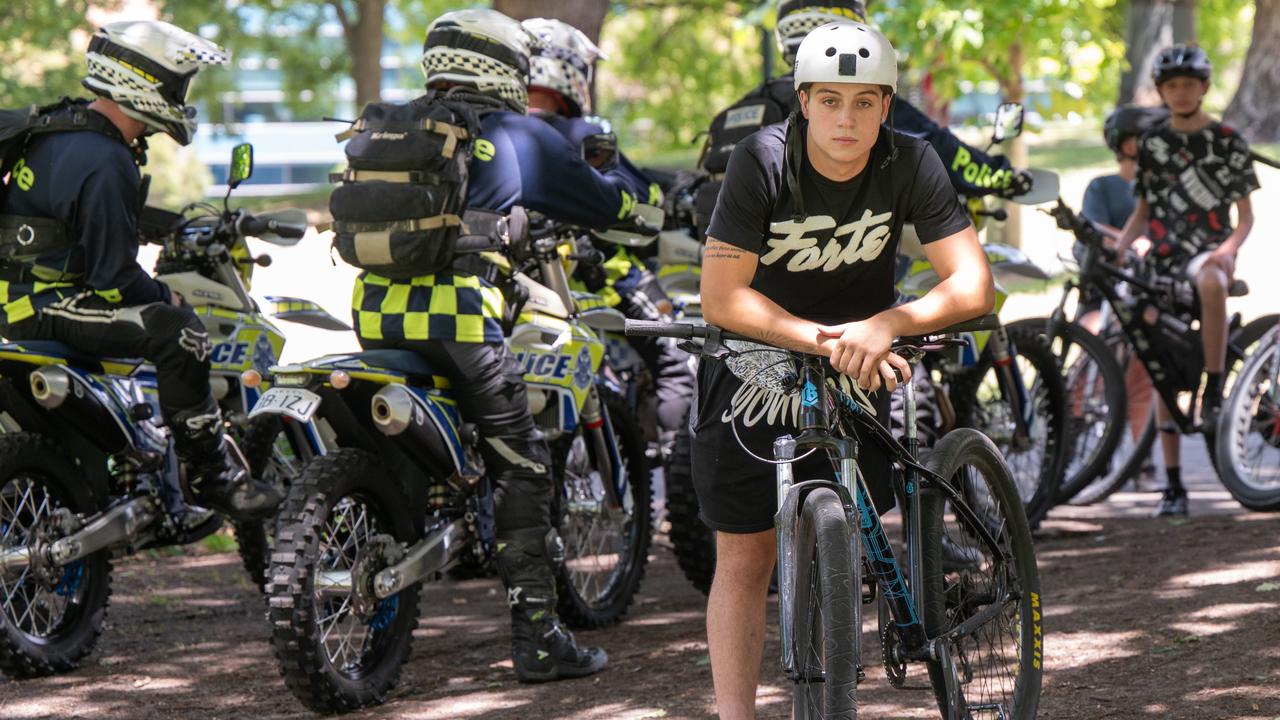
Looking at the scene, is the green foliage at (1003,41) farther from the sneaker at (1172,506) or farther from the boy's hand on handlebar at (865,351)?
the boy's hand on handlebar at (865,351)

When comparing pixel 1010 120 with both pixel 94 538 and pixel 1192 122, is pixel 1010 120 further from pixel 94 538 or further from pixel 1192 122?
pixel 94 538

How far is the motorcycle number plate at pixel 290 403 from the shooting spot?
545 cm

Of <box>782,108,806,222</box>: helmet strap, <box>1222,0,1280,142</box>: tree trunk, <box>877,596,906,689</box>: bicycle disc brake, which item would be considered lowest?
<box>877,596,906,689</box>: bicycle disc brake

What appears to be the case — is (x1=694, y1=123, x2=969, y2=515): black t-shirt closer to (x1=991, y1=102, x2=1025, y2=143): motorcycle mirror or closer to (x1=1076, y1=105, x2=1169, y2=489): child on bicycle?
→ (x1=991, y1=102, x2=1025, y2=143): motorcycle mirror

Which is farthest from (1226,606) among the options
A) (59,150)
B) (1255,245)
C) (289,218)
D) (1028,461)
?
(1255,245)

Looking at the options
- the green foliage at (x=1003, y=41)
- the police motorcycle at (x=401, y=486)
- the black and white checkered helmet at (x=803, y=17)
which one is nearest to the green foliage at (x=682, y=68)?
the green foliage at (x=1003, y=41)

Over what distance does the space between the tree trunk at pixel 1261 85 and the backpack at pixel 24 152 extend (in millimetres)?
21038

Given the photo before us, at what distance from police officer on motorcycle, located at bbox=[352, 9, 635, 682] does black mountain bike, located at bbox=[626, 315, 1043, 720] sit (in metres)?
1.68

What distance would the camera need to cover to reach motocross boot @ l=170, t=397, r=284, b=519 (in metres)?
6.51

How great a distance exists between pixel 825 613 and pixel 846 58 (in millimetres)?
1262

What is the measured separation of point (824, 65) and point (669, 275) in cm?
396

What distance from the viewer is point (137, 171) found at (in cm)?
640

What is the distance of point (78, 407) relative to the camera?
628 cm

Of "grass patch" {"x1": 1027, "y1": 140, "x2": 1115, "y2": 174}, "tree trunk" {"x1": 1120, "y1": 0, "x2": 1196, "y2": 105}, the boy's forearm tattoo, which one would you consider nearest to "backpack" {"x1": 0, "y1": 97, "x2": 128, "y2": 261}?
the boy's forearm tattoo
